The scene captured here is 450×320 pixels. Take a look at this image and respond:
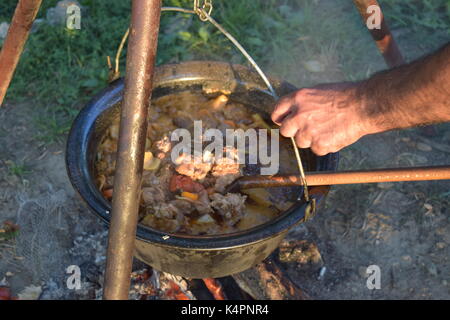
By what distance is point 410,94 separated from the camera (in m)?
2.26

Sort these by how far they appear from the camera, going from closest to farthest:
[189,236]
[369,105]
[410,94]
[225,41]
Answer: [189,236]
[410,94]
[369,105]
[225,41]

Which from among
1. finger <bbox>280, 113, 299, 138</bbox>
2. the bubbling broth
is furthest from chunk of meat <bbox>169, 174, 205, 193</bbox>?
finger <bbox>280, 113, 299, 138</bbox>

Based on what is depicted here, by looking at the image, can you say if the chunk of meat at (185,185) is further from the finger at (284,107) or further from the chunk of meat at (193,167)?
the finger at (284,107)

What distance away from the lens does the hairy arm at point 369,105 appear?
2.20m

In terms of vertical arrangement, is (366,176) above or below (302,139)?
below

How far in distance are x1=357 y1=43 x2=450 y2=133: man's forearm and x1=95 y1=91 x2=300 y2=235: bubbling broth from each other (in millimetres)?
573

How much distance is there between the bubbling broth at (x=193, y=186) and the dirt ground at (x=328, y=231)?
72 centimetres

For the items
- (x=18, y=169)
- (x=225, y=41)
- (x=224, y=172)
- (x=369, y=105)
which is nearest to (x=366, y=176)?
(x=369, y=105)

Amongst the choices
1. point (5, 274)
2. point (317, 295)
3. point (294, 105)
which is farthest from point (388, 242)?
point (5, 274)

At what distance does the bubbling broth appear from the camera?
7.96 ft

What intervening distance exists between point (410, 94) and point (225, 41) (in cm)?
244

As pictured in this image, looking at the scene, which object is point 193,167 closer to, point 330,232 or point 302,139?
point 302,139
